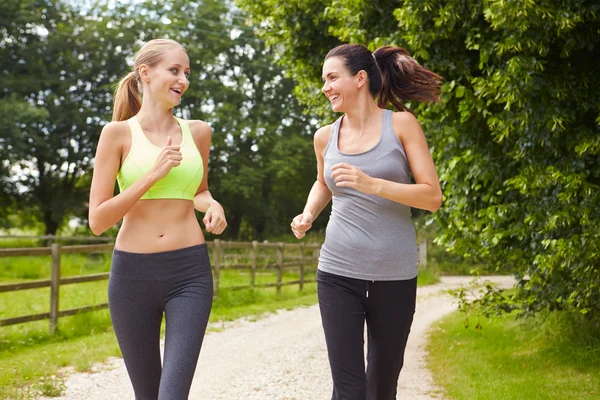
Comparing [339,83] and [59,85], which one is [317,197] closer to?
[339,83]

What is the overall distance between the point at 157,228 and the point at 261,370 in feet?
16.8

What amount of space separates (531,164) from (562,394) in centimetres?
199

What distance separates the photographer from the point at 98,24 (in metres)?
34.5

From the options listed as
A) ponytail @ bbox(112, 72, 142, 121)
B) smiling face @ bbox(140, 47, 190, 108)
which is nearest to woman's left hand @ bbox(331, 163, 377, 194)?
smiling face @ bbox(140, 47, 190, 108)

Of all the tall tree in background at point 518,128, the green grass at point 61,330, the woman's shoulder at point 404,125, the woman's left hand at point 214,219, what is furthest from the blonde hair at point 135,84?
the green grass at point 61,330

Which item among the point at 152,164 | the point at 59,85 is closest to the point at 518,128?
the point at 152,164

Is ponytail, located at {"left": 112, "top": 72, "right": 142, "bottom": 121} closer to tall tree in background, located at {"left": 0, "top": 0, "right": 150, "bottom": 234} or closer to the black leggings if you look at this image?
the black leggings

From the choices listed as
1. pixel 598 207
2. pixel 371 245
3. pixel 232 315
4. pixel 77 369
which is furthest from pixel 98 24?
pixel 371 245

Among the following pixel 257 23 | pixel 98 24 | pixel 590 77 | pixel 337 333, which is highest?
pixel 98 24

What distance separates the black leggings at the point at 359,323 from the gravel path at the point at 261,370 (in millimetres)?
3394

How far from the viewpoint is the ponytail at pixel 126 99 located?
3.59 metres

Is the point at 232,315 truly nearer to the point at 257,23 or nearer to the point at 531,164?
the point at 257,23

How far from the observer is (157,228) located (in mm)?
3293

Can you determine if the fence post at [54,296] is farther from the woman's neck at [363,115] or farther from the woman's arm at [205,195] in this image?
the woman's neck at [363,115]
